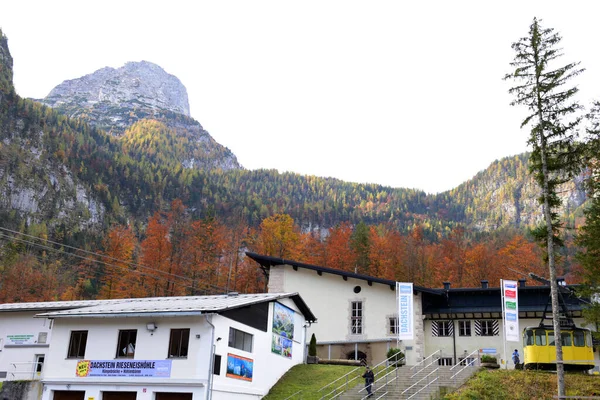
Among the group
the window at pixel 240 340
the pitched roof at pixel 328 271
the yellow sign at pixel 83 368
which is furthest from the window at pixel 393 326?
the yellow sign at pixel 83 368

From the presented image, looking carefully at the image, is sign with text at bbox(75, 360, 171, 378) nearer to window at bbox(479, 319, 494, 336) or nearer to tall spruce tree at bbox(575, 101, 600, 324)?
tall spruce tree at bbox(575, 101, 600, 324)

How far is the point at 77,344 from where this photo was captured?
1022 inches

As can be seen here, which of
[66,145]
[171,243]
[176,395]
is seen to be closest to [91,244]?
[171,243]

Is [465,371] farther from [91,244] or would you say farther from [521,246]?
[91,244]

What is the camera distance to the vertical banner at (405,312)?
3091 cm

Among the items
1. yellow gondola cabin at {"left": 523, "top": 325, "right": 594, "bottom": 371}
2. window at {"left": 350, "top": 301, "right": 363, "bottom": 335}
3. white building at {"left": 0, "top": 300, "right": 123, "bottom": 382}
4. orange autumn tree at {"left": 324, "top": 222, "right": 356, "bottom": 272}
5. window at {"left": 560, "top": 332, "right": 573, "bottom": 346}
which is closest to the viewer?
yellow gondola cabin at {"left": 523, "top": 325, "right": 594, "bottom": 371}

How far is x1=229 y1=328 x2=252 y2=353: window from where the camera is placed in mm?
24917

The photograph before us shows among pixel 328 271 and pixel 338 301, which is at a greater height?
pixel 328 271

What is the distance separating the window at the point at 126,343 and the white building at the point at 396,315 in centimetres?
1459

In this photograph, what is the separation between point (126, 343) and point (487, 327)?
23.5 metres

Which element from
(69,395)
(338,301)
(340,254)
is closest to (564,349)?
(338,301)

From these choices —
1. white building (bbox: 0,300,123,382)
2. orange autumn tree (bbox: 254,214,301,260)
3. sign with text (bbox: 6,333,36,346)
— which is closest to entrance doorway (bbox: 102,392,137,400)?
white building (bbox: 0,300,123,382)

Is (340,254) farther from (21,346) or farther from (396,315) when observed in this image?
(21,346)

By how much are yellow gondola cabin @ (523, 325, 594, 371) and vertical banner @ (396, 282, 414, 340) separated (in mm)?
6281
